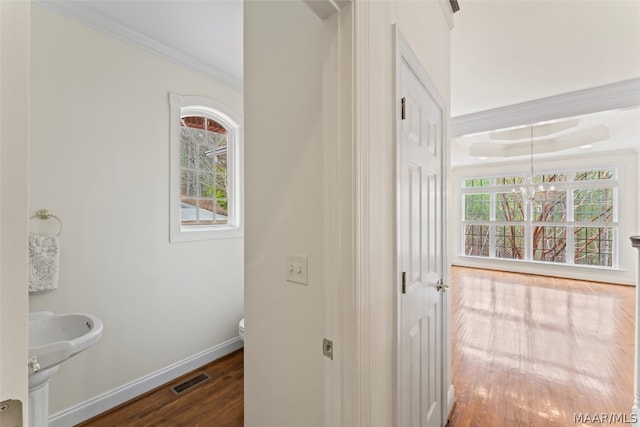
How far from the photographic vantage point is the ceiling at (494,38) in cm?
198

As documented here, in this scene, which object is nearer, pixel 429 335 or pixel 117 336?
pixel 429 335

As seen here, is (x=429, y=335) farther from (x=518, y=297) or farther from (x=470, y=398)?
(x=518, y=297)

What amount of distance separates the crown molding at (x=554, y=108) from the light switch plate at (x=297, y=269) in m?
3.80

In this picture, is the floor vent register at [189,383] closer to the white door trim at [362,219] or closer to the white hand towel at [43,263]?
the white hand towel at [43,263]

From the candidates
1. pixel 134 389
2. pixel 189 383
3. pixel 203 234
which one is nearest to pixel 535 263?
pixel 203 234

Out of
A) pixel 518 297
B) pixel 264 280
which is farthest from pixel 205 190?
pixel 518 297

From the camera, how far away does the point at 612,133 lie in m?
4.64

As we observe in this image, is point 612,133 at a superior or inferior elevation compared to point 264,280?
superior

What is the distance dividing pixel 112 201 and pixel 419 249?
2.09 m

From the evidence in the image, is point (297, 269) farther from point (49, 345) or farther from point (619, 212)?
point (619, 212)

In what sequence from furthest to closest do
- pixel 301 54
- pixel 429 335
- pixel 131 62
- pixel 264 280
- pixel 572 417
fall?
pixel 131 62, pixel 572 417, pixel 429 335, pixel 264 280, pixel 301 54

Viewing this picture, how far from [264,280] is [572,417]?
7.80 feet

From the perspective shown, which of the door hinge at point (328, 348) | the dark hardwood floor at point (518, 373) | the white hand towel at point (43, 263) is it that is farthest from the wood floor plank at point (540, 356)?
the white hand towel at point (43, 263)

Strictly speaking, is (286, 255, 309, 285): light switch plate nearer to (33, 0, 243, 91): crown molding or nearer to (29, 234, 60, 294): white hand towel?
(29, 234, 60, 294): white hand towel
